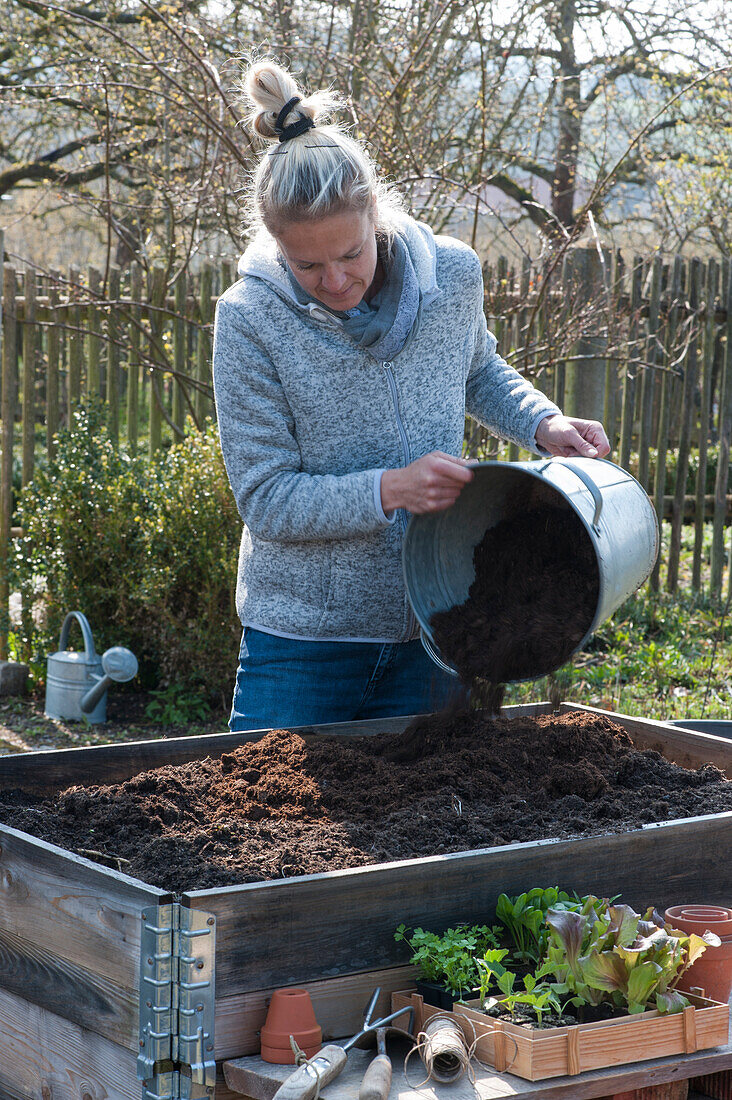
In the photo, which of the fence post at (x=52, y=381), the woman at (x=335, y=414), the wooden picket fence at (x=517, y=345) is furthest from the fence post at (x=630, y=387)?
the woman at (x=335, y=414)

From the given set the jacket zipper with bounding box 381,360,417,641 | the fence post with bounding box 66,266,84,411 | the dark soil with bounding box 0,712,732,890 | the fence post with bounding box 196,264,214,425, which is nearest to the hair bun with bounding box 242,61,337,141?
the jacket zipper with bounding box 381,360,417,641

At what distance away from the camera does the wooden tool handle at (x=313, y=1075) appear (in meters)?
1.28

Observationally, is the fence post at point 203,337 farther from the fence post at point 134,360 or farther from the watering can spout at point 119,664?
the watering can spout at point 119,664

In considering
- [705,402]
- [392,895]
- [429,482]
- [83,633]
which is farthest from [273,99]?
[705,402]

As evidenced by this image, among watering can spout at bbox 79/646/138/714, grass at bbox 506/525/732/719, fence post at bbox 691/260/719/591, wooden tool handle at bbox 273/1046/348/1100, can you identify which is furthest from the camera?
fence post at bbox 691/260/719/591

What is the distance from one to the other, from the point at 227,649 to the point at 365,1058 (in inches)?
142

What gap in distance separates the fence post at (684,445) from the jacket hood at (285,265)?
485 centimetres

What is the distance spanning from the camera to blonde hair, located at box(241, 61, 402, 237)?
212 cm

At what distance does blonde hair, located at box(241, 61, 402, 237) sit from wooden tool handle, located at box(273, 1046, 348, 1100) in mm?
1478

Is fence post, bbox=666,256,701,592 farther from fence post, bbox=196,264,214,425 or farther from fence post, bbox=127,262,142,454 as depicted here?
fence post, bbox=127,262,142,454

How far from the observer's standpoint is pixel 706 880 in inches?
77.2

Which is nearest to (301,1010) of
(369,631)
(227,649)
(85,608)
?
(369,631)

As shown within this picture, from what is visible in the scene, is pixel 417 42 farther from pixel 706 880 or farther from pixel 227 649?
pixel 706 880

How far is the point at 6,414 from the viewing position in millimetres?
5895
